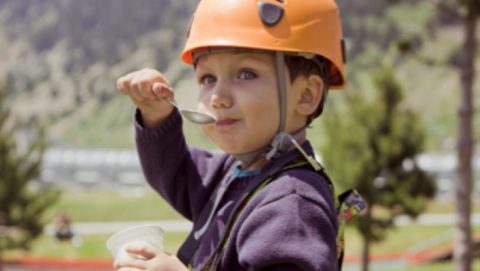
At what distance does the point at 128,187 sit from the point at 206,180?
55410mm

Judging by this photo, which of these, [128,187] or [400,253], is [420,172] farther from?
[128,187]

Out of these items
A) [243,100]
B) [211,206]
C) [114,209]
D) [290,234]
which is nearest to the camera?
[290,234]

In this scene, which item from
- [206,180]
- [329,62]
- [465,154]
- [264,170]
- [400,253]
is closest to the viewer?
[264,170]

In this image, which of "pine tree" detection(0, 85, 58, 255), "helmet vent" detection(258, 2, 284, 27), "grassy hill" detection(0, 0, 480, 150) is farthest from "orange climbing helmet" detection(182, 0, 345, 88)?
"grassy hill" detection(0, 0, 480, 150)

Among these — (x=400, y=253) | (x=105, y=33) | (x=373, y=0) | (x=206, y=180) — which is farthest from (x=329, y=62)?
(x=105, y=33)

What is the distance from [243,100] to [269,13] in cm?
24

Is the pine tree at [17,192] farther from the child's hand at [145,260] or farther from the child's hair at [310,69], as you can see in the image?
the child's hand at [145,260]

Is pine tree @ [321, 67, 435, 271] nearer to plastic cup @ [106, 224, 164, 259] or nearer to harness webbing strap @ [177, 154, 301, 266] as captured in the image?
harness webbing strap @ [177, 154, 301, 266]

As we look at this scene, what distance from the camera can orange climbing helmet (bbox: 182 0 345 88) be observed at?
6.53 ft

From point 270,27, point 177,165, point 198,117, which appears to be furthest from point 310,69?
point 177,165

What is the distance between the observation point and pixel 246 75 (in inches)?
79.5

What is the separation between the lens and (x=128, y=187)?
57.1m

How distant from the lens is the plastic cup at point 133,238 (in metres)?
1.79

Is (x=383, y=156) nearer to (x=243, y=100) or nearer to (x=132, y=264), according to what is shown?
(x=243, y=100)
